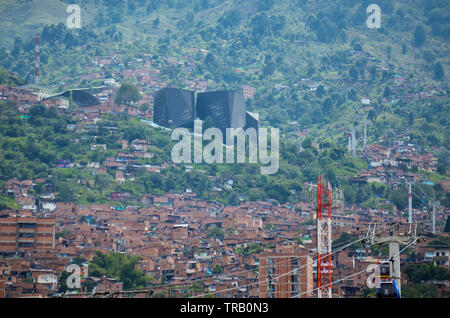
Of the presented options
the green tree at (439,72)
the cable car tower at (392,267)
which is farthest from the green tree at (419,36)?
the cable car tower at (392,267)

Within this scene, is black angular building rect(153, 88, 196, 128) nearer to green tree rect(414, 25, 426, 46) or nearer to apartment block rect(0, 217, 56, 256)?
apartment block rect(0, 217, 56, 256)

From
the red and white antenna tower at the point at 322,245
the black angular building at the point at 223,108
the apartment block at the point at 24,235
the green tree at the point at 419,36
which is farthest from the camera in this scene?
the green tree at the point at 419,36

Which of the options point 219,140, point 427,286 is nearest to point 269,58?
point 219,140

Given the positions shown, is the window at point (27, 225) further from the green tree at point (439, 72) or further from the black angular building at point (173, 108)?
the green tree at point (439, 72)

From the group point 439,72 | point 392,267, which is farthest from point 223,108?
point 392,267

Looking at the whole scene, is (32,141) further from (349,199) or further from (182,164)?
(349,199)
